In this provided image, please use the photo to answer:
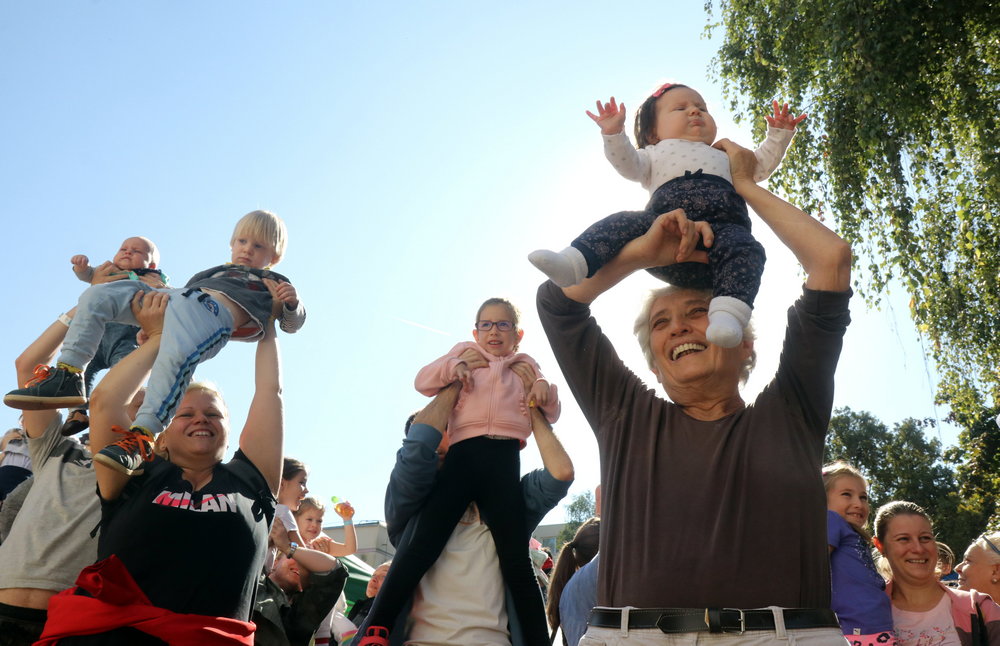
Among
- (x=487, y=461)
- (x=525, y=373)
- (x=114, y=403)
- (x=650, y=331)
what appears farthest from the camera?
(x=525, y=373)

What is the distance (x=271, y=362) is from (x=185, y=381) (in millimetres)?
400

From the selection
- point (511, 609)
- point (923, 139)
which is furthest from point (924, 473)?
point (511, 609)

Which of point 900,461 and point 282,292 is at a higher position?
point 900,461

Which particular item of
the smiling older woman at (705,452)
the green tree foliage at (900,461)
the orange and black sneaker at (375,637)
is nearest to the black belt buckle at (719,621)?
the smiling older woman at (705,452)

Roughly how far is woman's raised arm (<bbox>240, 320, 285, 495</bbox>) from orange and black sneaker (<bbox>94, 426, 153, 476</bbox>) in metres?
0.38

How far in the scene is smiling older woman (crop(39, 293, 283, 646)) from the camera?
273cm

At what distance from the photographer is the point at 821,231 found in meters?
2.36

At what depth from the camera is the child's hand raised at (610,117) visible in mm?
3014

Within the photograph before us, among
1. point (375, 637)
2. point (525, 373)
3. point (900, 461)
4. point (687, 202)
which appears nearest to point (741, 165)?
point (687, 202)

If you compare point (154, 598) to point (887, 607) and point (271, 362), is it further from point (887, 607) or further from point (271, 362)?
point (887, 607)

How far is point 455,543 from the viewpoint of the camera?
11.9 feet

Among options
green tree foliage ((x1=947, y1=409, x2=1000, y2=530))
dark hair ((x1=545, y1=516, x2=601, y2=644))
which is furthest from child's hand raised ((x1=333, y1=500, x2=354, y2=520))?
green tree foliage ((x1=947, y1=409, x2=1000, y2=530))

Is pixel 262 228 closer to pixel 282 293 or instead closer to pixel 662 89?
pixel 282 293

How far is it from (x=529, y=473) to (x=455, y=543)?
45cm
